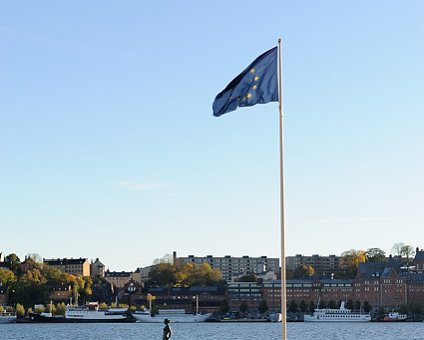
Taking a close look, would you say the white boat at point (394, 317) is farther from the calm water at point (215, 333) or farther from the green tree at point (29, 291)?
the green tree at point (29, 291)

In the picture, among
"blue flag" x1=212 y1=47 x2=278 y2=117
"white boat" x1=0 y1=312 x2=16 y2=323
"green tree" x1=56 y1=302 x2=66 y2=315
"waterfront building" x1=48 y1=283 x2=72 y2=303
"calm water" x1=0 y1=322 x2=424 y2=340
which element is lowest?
"calm water" x1=0 y1=322 x2=424 y2=340

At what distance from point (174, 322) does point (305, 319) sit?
26.0m

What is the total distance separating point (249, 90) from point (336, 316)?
174 metres

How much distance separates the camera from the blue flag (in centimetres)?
2177

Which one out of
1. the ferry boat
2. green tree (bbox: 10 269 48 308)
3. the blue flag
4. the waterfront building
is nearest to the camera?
the blue flag

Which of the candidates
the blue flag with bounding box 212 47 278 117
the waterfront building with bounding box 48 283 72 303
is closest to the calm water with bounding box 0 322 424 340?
the waterfront building with bounding box 48 283 72 303

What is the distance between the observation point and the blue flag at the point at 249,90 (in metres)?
21.8

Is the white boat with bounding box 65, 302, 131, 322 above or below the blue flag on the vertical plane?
below

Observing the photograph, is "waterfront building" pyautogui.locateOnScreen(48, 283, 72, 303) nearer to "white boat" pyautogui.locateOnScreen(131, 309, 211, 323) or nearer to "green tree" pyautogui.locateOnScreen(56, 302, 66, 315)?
"green tree" pyautogui.locateOnScreen(56, 302, 66, 315)

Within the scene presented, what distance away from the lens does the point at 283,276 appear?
72.4 ft

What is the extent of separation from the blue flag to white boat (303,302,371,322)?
170177 millimetres

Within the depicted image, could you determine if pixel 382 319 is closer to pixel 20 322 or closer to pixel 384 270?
pixel 384 270

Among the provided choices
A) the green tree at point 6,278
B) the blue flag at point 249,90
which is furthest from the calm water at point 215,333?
the blue flag at point 249,90

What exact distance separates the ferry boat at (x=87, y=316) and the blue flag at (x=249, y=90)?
515 ft
